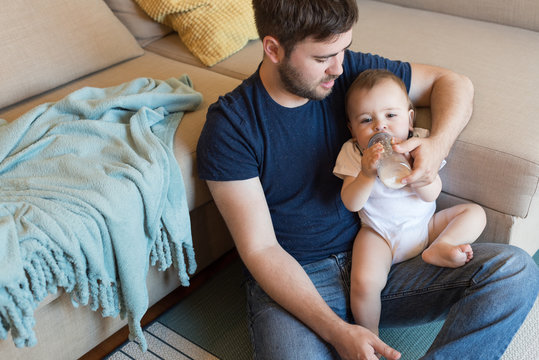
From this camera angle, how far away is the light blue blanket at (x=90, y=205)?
1.13 meters

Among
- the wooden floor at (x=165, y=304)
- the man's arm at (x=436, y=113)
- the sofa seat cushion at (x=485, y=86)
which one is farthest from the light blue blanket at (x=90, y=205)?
the sofa seat cushion at (x=485, y=86)

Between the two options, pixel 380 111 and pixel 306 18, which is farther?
pixel 380 111

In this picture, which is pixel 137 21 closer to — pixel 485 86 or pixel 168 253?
pixel 168 253

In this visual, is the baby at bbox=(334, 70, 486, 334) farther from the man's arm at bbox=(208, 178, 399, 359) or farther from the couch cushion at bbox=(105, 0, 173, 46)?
the couch cushion at bbox=(105, 0, 173, 46)

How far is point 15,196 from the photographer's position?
1221mm

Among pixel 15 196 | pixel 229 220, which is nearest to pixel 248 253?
pixel 229 220

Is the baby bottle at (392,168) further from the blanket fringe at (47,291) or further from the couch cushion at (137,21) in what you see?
the couch cushion at (137,21)

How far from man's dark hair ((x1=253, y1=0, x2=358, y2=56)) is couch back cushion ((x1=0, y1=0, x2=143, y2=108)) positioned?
33.7 inches

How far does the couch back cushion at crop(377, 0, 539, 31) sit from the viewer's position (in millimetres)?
1922

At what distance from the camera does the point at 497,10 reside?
1.99 meters

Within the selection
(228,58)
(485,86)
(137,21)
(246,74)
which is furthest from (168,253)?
(137,21)

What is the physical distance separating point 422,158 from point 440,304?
0.34 metres

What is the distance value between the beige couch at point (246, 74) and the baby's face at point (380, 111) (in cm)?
17

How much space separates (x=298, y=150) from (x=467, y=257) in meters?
0.45
